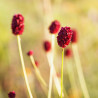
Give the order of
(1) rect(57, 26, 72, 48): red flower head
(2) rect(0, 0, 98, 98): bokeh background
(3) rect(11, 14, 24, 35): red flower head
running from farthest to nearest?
(2) rect(0, 0, 98, 98): bokeh background < (3) rect(11, 14, 24, 35): red flower head < (1) rect(57, 26, 72, 48): red flower head

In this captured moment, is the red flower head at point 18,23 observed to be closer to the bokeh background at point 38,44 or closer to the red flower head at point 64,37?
the red flower head at point 64,37

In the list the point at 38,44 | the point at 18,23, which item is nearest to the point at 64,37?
the point at 18,23

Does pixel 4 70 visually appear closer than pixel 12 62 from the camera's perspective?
Yes

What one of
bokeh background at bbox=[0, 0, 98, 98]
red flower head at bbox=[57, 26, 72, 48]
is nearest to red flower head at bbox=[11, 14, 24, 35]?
red flower head at bbox=[57, 26, 72, 48]

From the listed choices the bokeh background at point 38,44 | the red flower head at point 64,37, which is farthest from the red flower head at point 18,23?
the bokeh background at point 38,44

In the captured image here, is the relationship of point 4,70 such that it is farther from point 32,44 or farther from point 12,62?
point 32,44

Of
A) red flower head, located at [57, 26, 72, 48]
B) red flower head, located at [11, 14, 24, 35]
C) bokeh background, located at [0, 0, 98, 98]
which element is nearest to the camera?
red flower head, located at [57, 26, 72, 48]

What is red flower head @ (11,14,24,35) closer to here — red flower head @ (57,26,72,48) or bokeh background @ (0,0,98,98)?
red flower head @ (57,26,72,48)

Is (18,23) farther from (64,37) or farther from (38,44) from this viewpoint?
(38,44)

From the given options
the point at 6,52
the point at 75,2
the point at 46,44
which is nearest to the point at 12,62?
the point at 6,52
